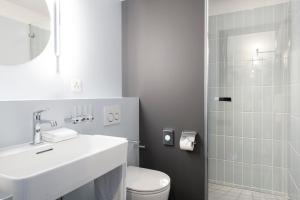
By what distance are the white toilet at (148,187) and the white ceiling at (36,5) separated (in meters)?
1.42

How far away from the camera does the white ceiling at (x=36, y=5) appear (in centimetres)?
143

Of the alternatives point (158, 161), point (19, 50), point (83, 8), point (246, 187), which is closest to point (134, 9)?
point (83, 8)

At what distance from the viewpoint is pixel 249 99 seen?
1842 millimetres

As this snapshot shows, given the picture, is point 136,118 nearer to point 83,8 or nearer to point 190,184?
point 190,184

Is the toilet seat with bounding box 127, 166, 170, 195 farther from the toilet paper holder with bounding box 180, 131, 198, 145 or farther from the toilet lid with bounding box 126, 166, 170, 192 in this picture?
the toilet paper holder with bounding box 180, 131, 198, 145

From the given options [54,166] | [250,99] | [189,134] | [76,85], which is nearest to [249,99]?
[250,99]

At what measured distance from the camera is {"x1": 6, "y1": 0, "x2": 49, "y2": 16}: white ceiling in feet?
4.68

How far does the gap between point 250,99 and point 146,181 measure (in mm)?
1128

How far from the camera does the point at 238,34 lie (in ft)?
6.06

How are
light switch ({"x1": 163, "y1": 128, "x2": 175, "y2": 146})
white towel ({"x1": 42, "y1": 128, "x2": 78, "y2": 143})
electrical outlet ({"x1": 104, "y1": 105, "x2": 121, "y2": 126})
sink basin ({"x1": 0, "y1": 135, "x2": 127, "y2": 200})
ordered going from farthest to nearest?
light switch ({"x1": 163, "y1": 128, "x2": 175, "y2": 146}), electrical outlet ({"x1": 104, "y1": 105, "x2": 121, "y2": 126}), white towel ({"x1": 42, "y1": 128, "x2": 78, "y2": 143}), sink basin ({"x1": 0, "y1": 135, "x2": 127, "y2": 200})

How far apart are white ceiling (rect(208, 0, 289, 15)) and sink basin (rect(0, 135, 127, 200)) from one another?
4.71 feet

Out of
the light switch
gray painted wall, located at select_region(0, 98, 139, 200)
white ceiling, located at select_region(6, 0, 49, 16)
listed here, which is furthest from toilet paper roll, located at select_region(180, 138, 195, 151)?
white ceiling, located at select_region(6, 0, 49, 16)

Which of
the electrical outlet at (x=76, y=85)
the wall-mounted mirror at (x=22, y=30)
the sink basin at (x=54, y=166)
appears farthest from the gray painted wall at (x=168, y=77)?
the wall-mounted mirror at (x=22, y=30)

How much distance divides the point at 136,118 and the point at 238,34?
1.25 m
